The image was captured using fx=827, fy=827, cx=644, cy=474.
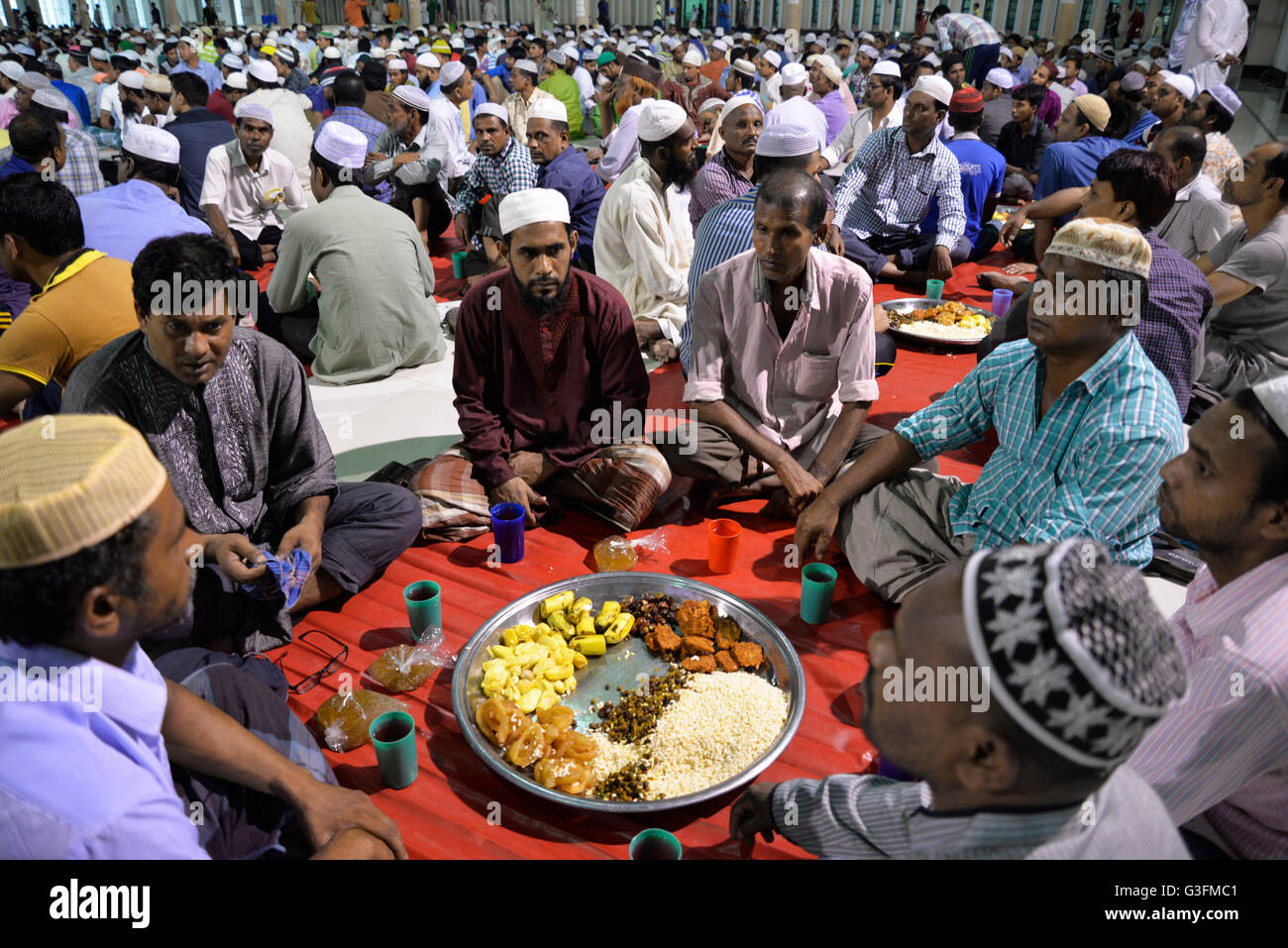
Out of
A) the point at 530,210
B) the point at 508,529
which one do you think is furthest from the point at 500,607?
the point at 530,210

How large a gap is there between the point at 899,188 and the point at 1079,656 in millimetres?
5540

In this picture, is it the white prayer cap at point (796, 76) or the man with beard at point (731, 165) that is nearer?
the man with beard at point (731, 165)

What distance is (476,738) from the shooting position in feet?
7.13

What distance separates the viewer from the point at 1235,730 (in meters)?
1.44

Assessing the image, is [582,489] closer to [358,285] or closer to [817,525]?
[817,525]

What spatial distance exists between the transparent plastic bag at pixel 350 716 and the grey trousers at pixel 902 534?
163 centimetres

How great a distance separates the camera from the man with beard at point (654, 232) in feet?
16.3

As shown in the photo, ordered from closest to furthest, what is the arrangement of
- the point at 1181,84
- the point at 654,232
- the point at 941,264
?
the point at 654,232
the point at 941,264
the point at 1181,84

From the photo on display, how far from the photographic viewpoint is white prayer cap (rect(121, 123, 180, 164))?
512 cm

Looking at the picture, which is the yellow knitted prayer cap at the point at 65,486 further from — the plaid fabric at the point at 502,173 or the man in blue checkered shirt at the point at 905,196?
the man in blue checkered shirt at the point at 905,196

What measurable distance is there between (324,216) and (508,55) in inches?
477

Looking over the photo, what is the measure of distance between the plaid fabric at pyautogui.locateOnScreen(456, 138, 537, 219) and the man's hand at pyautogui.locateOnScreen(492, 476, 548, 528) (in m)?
3.43

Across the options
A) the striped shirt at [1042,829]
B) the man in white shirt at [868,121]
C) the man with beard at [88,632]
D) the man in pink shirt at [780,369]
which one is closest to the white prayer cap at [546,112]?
the man in white shirt at [868,121]
